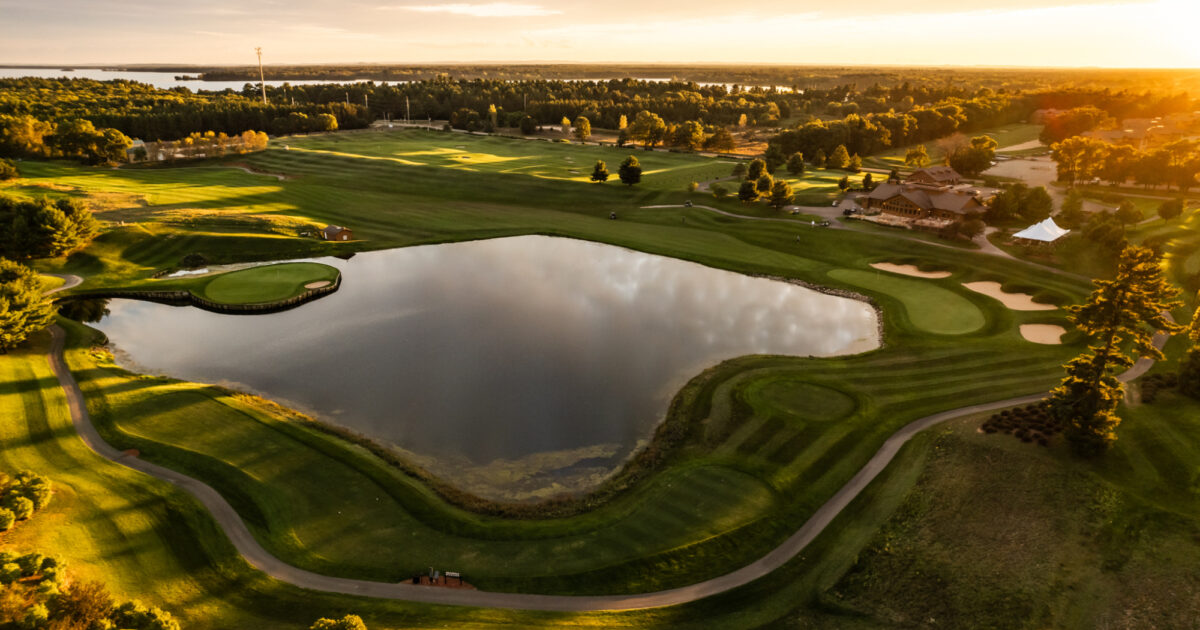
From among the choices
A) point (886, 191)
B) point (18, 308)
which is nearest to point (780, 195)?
point (886, 191)

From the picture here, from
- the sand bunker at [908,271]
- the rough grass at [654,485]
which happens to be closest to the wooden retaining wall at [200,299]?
the rough grass at [654,485]

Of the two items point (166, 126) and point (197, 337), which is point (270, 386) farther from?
point (166, 126)

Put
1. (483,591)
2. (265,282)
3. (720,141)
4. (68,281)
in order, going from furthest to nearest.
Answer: (720,141) → (265,282) → (68,281) → (483,591)

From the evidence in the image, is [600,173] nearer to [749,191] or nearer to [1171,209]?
[749,191]

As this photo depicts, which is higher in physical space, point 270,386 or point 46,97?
point 46,97

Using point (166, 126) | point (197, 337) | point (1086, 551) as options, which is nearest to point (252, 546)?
point (197, 337)

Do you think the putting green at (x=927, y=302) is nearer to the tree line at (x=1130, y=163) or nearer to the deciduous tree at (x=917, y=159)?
the tree line at (x=1130, y=163)
